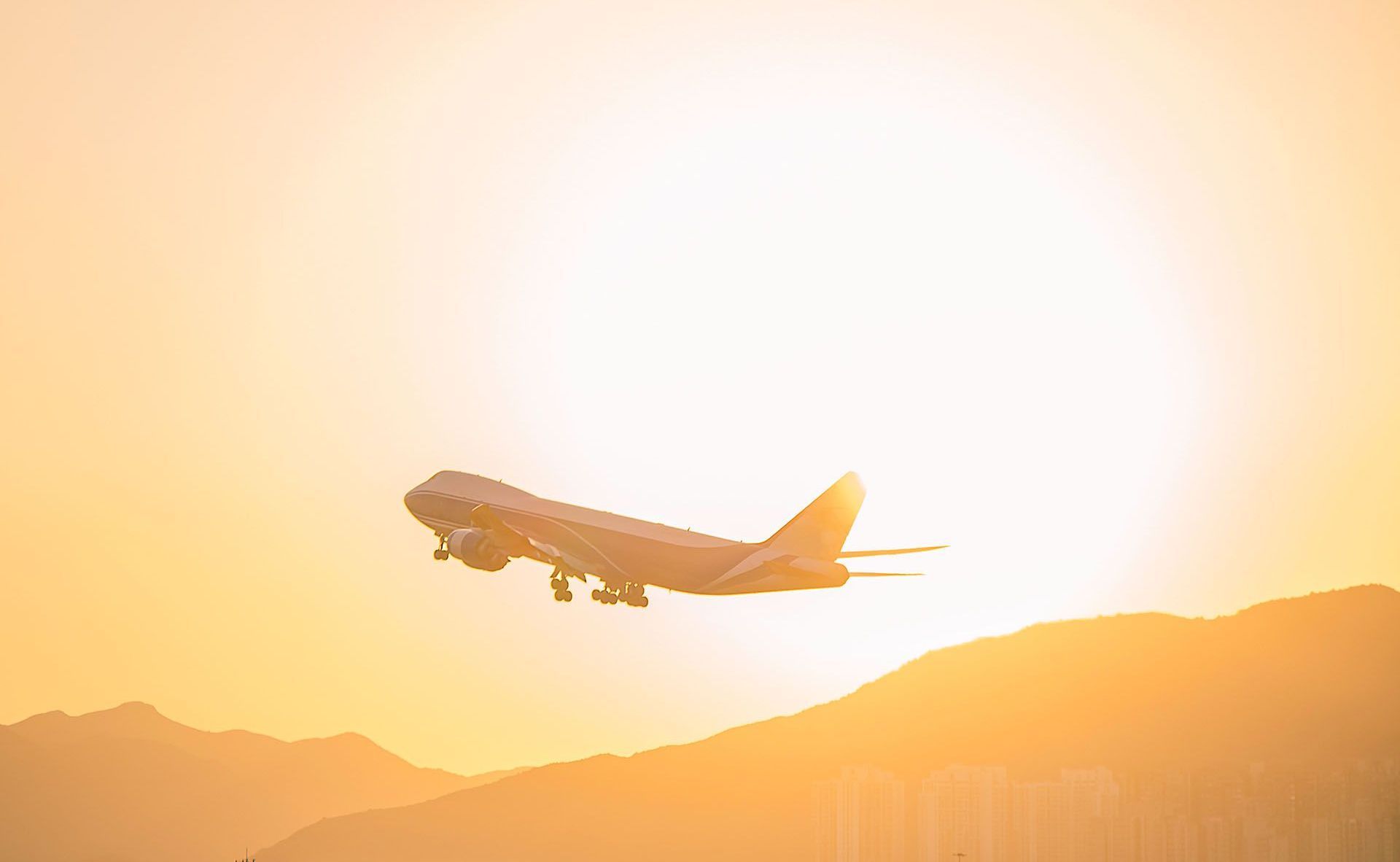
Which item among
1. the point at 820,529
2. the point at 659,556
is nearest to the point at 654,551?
the point at 659,556

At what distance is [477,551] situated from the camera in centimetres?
9600

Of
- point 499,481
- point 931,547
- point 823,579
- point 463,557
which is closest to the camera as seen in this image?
point 931,547

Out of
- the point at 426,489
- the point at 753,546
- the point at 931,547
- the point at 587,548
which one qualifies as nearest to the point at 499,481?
the point at 426,489

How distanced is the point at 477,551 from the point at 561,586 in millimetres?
5764

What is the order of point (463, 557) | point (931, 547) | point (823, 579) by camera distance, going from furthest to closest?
1. point (463, 557)
2. point (823, 579)
3. point (931, 547)

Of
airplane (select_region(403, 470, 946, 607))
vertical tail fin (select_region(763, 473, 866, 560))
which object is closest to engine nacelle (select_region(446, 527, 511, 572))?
airplane (select_region(403, 470, 946, 607))

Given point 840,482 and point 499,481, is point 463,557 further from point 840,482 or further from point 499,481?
point 840,482

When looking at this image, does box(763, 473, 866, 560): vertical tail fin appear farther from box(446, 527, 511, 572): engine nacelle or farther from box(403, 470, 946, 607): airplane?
box(446, 527, 511, 572): engine nacelle

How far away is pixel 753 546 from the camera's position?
93188 millimetres

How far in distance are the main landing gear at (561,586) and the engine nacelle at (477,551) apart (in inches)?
161

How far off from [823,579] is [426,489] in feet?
118

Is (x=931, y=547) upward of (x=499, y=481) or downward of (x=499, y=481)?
downward

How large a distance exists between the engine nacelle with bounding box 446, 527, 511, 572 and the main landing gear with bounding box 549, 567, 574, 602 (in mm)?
4100

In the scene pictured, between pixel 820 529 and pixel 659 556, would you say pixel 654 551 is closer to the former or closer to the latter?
pixel 659 556
